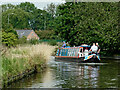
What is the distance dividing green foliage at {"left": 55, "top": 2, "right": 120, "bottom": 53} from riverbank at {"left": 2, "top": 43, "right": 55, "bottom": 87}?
20.3 metres

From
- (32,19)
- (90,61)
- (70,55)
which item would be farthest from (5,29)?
(32,19)

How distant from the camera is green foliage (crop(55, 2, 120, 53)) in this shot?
43.6 m

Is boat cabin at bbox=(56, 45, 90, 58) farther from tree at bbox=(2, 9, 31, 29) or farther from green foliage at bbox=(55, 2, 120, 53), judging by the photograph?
tree at bbox=(2, 9, 31, 29)

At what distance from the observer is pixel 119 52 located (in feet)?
157

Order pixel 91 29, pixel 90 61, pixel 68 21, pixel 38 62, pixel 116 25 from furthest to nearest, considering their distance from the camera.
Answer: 1. pixel 68 21
2. pixel 91 29
3. pixel 116 25
4. pixel 90 61
5. pixel 38 62

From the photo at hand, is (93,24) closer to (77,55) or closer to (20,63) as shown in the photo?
(77,55)

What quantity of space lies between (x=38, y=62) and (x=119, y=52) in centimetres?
2748

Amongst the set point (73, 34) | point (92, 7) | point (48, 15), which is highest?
point (48, 15)

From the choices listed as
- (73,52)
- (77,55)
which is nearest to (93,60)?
(77,55)

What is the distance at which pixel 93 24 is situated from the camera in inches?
1817

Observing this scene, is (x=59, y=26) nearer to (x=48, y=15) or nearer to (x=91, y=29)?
(x=91, y=29)

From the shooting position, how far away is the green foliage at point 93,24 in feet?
143

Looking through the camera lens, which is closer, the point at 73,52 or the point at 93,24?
the point at 73,52

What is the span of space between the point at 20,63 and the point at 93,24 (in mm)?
28948
